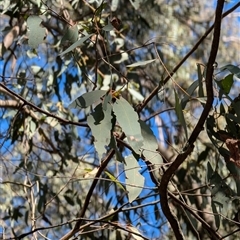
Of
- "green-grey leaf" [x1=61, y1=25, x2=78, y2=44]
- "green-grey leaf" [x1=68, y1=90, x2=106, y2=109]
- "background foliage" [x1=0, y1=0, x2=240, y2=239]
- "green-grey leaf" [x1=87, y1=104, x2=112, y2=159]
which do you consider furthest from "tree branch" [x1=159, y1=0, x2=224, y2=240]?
"green-grey leaf" [x1=61, y1=25, x2=78, y2=44]

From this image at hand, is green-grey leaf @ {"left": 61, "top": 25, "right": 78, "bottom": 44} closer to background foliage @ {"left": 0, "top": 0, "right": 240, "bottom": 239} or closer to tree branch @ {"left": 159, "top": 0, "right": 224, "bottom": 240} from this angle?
background foliage @ {"left": 0, "top": 0, "right": 240, "bottom": 239}

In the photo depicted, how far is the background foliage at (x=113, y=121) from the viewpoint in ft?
4.39

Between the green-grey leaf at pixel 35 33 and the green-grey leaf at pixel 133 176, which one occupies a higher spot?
the green-grey leaf at pixel 35 33

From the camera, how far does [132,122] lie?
1.25 m

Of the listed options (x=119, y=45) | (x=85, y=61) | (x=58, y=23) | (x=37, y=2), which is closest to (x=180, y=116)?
(x=37, y=2)

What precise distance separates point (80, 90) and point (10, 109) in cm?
58

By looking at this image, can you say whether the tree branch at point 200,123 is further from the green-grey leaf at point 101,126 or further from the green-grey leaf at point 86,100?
the green-grey leaf at point 86,100

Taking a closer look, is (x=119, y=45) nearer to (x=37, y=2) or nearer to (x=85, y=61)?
(x=85, y=61)

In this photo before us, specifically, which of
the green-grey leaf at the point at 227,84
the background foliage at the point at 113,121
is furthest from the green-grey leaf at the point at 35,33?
the green-grey leaf at the point at 227,84

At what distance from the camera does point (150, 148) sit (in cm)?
132

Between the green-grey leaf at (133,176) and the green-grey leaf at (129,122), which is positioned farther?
the green-grey leaf at (133,176)

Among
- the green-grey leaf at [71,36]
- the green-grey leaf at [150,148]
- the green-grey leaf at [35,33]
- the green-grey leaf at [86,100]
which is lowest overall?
the green-grey leaf at [150,148]

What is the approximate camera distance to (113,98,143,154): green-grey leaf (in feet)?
3.96

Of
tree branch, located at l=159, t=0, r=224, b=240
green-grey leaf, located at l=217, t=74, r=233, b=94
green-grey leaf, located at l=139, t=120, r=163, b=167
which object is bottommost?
tree branch, located at l=159, t=0, r=224, b=240
